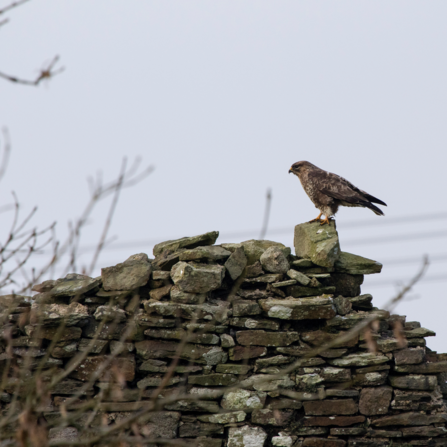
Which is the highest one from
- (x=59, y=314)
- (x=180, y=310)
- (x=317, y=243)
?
(x=317, y=243)

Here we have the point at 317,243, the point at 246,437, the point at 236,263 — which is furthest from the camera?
the point at 317,243

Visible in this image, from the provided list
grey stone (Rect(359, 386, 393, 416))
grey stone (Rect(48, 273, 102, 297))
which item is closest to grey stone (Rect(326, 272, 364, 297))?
grey stone (Rect(359, 386, 393, 416))

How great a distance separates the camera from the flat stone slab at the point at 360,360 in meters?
6.67

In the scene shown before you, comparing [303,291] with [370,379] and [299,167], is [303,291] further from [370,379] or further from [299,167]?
[299,167]

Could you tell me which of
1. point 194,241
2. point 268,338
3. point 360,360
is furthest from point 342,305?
point 194,241

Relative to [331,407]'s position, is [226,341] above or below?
above

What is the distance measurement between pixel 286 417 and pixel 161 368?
4.86 ft

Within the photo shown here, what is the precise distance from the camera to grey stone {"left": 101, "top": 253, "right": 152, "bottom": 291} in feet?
23.0

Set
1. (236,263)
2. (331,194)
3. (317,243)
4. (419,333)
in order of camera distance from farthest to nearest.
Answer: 1. (331,194)
2. (317,243)
3. (236,263)
4. (419,333)

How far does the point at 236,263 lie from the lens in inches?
283

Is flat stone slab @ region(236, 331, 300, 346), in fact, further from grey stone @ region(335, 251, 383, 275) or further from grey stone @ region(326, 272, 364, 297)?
→ grey stone @ region(335, 251, 383, 275)

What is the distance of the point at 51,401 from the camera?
6.63 meters

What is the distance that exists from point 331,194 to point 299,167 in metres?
0.98

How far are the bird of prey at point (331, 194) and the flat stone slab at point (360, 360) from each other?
1.90m
